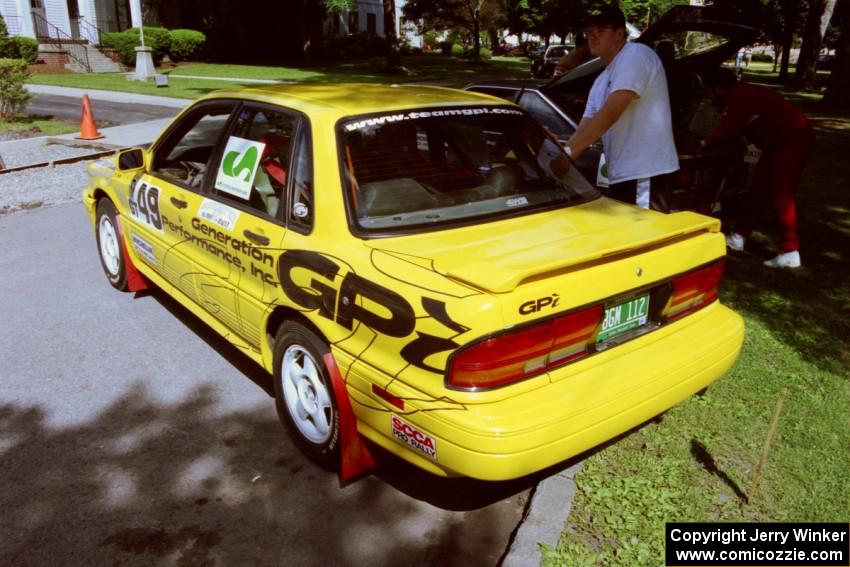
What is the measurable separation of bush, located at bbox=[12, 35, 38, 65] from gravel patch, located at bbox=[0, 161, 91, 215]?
2127cm

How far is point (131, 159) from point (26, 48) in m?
28.5

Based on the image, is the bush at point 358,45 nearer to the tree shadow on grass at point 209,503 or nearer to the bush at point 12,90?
the bush at point 12,90

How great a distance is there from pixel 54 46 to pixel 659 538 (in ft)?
115

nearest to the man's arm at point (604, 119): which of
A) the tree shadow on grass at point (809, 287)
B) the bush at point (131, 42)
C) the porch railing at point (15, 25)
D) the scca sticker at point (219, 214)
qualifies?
the tree shadow on grass at point (809, 287)

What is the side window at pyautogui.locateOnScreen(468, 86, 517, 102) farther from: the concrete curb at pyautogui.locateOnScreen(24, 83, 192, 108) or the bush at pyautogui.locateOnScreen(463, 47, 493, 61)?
the bush at pyautogui.locateOnScreen(463, 47, 493, 61)

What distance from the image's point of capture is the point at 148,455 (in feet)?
Answer: 11.1

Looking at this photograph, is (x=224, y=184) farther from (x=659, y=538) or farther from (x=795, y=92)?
(x=795, y=92)

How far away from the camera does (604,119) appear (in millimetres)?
4312

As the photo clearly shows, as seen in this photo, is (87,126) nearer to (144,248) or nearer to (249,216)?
(144,248)

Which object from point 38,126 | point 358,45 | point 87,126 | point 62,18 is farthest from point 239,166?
point 358,45

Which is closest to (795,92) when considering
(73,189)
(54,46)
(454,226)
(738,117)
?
(738,117)

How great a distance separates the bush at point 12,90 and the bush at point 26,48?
15.6m

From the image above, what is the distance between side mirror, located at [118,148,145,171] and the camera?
4.72 metres

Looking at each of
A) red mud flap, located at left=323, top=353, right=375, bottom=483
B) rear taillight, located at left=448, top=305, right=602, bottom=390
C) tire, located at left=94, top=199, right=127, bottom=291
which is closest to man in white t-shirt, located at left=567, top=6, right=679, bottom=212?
rear taillight, located at left=448, top=305, right=602, bottom=390
